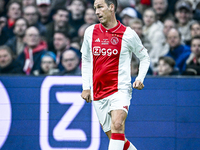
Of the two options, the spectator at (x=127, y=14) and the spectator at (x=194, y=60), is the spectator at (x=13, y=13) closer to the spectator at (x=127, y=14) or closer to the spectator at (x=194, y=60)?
the spectator at (x=127, y=14)

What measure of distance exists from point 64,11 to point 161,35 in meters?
1.83

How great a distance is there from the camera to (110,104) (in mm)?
3463

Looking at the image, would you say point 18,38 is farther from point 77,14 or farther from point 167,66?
point 167,66

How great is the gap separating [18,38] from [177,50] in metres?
2.86

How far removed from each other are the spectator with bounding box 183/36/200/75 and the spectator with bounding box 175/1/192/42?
0.32 meters

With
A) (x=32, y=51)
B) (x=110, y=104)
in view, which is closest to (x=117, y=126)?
(x=110, y=104)

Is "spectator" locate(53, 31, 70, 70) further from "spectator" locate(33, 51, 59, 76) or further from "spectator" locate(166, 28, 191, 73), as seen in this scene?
"spectator" locate(166, 28, 191, 73)

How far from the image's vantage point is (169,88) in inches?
188

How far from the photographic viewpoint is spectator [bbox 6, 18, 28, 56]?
5918 millimetres

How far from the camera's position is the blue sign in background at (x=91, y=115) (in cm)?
472

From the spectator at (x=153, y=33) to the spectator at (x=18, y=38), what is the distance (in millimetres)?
2211

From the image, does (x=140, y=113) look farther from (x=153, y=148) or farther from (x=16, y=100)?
(x=16, y=100)

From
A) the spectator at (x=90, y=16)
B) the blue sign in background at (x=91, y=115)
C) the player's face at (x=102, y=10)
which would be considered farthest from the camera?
the spectator at (x=90, y=16)

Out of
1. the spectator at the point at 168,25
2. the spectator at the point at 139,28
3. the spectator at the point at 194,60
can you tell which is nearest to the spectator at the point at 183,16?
the spectator at the point at 168,25
